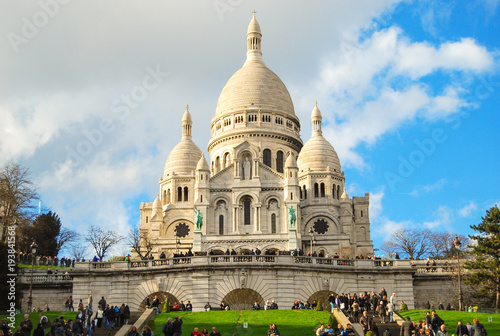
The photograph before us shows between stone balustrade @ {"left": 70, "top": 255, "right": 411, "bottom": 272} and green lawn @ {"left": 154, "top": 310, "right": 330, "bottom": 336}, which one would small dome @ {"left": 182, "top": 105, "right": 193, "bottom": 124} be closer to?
stone balustrade @ {"left": 70, "top": 255, "right": 411, "bottom": 272}

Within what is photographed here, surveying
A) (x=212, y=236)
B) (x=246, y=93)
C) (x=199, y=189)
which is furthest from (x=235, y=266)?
(x=246, y=93)

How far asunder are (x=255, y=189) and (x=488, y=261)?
44978 millimetres

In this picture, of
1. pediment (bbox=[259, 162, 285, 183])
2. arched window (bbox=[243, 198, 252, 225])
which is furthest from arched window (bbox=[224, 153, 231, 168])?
arched window (bbox=[243, 198, 252, 225])

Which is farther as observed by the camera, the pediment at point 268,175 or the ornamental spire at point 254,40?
the ornamental spire at point 254,40

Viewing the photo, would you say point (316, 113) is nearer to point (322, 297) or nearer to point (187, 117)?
point (187, 117)

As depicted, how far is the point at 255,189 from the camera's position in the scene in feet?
294

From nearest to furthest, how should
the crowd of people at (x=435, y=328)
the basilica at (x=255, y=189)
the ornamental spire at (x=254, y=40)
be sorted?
the crowd of people at (x=435, y=328) → the basilica at (x=255, y=189) → the ornamental spire at (x=254, y=40)

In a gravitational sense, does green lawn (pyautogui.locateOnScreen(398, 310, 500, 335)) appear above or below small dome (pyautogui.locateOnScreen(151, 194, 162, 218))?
below

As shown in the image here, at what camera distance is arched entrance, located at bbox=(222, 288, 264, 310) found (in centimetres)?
4459

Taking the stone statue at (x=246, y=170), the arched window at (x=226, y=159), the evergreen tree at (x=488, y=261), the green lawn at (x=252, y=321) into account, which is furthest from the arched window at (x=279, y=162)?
the green lawn at (x=252, y=321)

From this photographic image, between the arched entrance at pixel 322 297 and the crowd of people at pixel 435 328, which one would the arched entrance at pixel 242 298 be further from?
the crowd of people at pixel 435 328

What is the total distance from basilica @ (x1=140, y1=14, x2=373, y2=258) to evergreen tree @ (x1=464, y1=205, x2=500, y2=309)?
31767mm

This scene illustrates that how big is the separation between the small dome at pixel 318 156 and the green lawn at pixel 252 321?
58.0 meters

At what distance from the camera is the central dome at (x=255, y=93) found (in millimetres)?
104375
